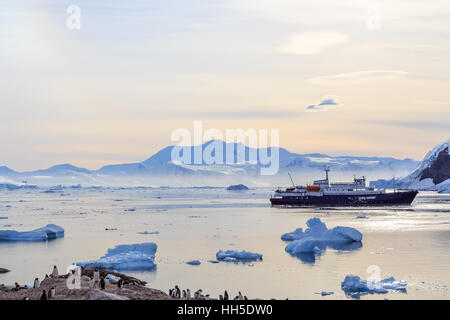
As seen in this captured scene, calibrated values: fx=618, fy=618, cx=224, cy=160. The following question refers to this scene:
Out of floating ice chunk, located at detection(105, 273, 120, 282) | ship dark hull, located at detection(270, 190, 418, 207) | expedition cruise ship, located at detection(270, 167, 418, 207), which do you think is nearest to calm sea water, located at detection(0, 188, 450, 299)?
floating ice chunk, located at detection(105, 273, 120, 282)

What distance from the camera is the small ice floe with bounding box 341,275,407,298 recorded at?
25.0 meters

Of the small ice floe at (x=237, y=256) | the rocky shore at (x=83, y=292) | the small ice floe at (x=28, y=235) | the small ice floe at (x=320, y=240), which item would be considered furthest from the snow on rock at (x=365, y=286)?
the small ice floe at (x=28, y=235)

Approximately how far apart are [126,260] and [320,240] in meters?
15.9

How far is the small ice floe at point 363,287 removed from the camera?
82.2 ft

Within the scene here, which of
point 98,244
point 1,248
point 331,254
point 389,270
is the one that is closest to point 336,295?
point 389,270

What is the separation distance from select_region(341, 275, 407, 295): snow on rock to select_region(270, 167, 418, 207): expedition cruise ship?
8290 centimetres

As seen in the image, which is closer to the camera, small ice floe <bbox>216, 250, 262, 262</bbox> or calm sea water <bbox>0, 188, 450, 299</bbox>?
calm sea water <bbox>0, 188, 450, 299</bbox>

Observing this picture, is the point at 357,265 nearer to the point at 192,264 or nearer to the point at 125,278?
the point at 192,264

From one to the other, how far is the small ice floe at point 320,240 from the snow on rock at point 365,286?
11.5 metres

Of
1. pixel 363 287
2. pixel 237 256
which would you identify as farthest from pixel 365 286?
pixel 237 256

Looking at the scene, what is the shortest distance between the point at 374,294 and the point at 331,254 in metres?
13.1

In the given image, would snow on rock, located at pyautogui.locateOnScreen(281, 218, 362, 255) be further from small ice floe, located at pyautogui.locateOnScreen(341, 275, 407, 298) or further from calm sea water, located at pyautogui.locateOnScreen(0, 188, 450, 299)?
small ice floe, located at pyautogui.locateOnScreen(341, 275, 407, 298)
